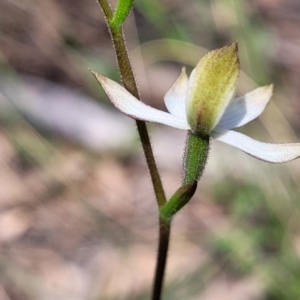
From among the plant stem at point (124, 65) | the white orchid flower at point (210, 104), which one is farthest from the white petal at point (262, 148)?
the plant stem at point (124, 65)

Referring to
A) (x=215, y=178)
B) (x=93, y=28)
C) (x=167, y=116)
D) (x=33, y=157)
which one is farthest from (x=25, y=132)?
(x=167, y=116)

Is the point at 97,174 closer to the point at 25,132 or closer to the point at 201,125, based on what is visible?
the point at 25,132

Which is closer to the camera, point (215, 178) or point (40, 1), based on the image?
point (215, 178)

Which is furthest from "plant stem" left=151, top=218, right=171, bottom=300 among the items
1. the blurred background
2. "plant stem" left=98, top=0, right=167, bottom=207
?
the blurred background

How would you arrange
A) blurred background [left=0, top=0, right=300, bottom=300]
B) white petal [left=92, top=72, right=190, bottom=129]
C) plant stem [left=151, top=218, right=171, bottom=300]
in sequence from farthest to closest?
blurred background [left=0, top=0, right=300, bottom=300], plant stem [left=151, top=218, right=171, bottom=300], white petal [left=92, top=72, right=190, bottom=129]

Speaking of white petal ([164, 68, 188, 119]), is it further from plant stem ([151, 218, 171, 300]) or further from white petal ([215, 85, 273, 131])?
plant stem ([151, 218, 171, 300])

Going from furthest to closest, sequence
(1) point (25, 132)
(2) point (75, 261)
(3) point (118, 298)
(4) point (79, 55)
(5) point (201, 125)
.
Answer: (4) point (79, 55) → (1) point (25, 132) → (2) point (75, 261) → (3) point (118, 298) → (5) point (201, 125)
